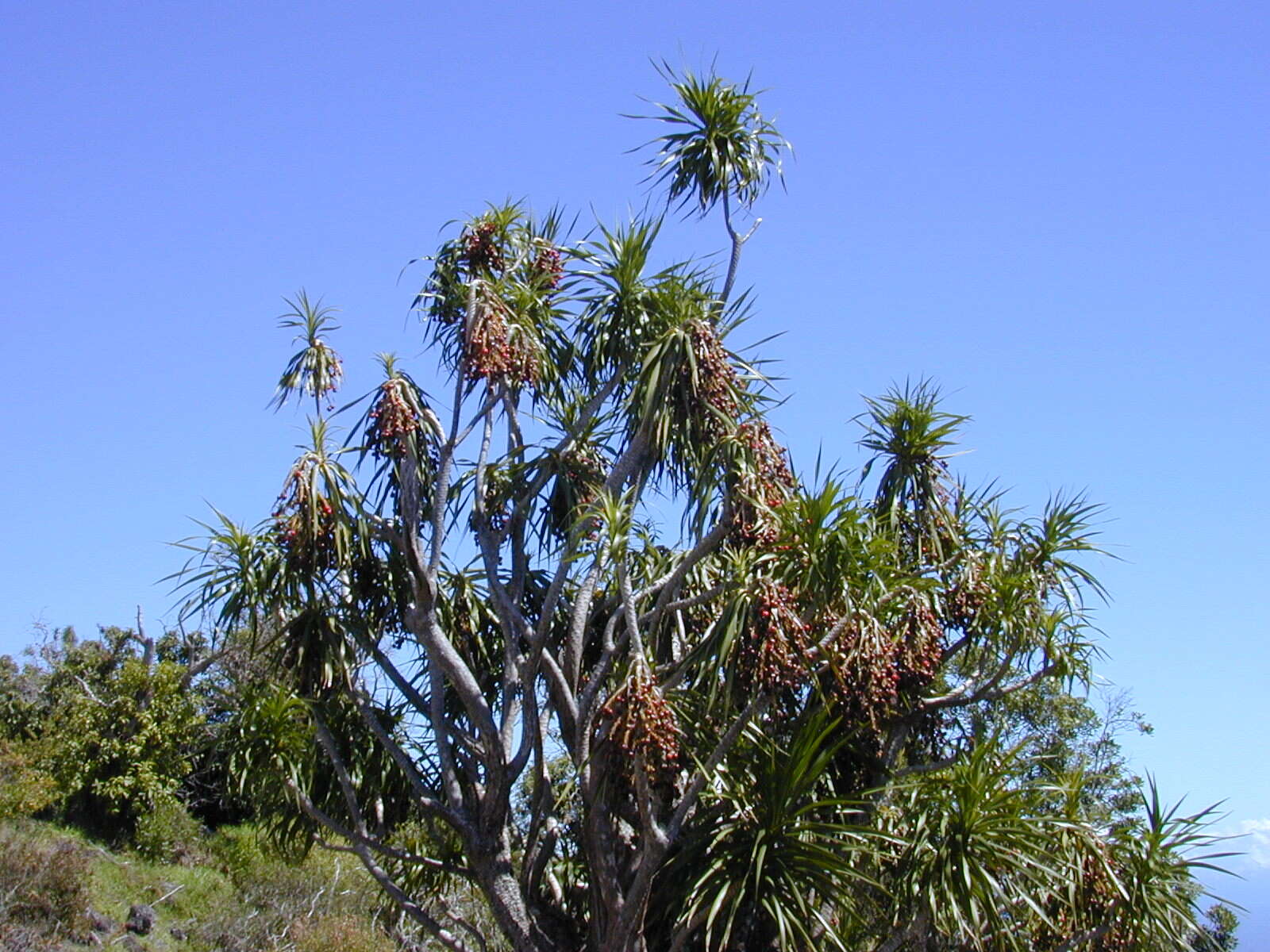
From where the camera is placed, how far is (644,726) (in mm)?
7199

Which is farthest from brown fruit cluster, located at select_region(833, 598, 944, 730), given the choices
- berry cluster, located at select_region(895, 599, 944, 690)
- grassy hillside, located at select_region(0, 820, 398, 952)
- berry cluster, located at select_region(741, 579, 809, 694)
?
grassy hillside, located at select_region(0, 820, 398, 952)

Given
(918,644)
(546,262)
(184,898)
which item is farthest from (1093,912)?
(184,898)

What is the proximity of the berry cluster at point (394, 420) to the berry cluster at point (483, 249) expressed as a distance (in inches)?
52.1

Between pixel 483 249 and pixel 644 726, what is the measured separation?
14.3ft

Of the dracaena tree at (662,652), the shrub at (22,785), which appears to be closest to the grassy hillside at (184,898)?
the shrub at (22,785)

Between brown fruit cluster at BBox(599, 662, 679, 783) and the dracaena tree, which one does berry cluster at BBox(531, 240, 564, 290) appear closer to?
the dracaena tree

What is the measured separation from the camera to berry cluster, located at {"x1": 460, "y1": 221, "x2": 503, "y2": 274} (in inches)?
390

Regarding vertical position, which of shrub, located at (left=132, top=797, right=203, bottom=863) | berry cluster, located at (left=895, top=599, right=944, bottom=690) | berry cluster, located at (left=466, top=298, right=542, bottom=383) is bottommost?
shrub, located at (left=132, top=797, right=203, bottom=863)

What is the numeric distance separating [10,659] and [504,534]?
1601 cm

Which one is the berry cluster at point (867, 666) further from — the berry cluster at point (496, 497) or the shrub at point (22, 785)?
the shrub at point (22, 785)

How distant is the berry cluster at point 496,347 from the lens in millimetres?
8688

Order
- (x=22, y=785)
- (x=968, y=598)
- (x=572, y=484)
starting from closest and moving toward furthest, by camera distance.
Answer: (x=968, y=598)
(x=572, y=484)
(x=22, y=785)

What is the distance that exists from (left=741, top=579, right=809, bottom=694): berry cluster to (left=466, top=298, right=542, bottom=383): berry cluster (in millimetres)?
2549

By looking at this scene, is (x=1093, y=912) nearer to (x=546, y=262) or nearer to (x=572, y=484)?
(x=572, y=484)
